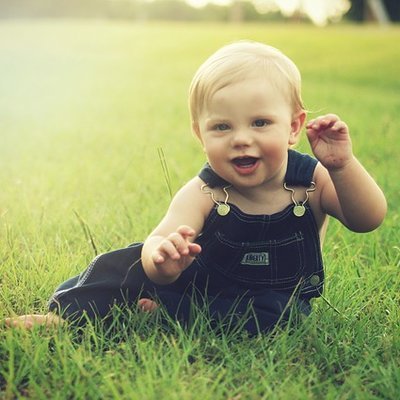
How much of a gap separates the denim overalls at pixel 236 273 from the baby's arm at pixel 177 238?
43 millimetres

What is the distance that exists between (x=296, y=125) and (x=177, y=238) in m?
0.59

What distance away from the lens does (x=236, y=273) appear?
7.39 ft

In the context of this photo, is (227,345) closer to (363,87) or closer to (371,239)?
(371,239)

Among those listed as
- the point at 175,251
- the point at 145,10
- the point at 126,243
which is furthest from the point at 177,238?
the point at 145,10

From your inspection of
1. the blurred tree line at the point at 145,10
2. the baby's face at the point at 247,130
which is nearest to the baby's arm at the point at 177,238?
the baby's face at the point at 247,130

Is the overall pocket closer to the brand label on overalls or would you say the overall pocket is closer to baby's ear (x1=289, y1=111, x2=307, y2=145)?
the brand label on overalls

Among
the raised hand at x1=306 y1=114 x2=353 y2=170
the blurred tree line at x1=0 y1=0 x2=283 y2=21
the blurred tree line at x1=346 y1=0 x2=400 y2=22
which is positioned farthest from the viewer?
the blurred tree line at x1=0 y1=0 x2=283 y2=21

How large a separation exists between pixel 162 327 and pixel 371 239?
1252mm

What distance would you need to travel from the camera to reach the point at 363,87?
11484mm

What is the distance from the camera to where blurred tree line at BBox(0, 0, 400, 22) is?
37594mm

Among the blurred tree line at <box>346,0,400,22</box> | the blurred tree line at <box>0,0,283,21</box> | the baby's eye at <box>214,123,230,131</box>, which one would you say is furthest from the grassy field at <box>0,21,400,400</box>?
the blurred tree line at <box>0,0,283,21</box>

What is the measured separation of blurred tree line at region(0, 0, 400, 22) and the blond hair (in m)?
36.1

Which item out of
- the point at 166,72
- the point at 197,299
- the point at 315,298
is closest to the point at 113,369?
the point at 197,299

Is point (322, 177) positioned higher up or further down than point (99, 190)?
higher up
